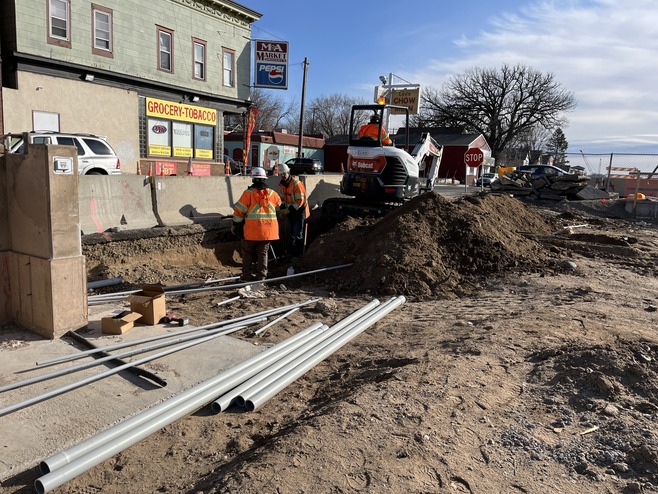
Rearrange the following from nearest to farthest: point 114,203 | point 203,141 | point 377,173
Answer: point 114,203, point 377,173, point 203,141

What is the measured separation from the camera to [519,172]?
83.8ft

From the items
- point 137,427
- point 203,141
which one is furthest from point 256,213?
point 203,141

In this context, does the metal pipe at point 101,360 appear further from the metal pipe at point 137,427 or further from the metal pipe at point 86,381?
the metal pipe at point 137,427

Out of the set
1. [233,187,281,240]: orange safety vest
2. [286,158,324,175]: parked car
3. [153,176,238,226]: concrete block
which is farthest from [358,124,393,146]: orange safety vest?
[286,158,324,175]: parked car

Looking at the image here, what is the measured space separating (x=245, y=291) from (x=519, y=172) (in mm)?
21053

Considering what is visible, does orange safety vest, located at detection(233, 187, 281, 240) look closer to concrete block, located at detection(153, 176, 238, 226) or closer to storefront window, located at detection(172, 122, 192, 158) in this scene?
concrete block, located at detection(153, 176, 238, 226)

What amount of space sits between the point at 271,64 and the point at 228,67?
8.39 feet

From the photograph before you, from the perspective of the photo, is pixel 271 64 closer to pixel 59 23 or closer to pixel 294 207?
pixel 59 23

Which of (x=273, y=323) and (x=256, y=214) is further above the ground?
(x=256, y=214)

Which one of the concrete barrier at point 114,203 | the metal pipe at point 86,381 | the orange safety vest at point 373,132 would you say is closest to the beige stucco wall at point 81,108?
the concrete barrier at point 114,203

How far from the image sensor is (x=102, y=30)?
20844 millimetres

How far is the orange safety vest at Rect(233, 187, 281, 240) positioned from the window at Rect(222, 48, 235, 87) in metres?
20.8

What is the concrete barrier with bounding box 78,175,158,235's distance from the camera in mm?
9438

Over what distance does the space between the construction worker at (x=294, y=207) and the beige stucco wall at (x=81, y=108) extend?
12.2 metres
